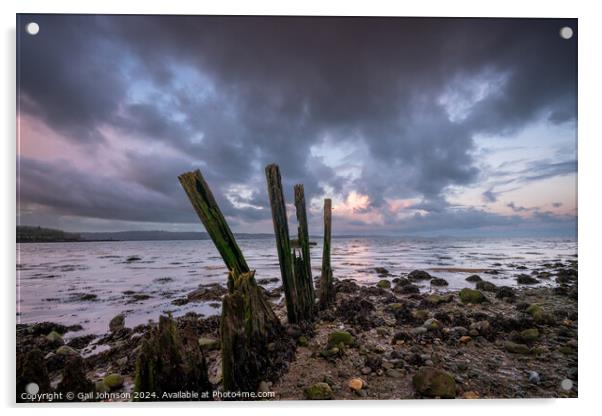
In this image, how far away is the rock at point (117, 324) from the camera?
4142 mm

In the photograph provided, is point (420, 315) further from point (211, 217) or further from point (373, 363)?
point (211, 217)

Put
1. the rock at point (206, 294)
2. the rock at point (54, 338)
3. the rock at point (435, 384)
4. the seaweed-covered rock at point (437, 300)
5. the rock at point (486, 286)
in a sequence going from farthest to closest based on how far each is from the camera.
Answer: the rock at point (206, 294)
the rock at point (486, 286)
the seaweed-covered rock at point (437, 300)
the rock at point (54, 338)
the rock at point (435, 384)

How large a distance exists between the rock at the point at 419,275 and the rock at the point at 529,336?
390 cm

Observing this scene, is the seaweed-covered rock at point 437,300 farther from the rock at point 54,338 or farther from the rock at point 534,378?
the rock at point 54,338

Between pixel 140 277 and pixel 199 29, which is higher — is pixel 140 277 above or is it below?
below

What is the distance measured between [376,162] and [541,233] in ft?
9.08

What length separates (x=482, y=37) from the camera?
12.4 feet

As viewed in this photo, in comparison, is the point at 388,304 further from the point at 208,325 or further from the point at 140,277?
the point at 140,277

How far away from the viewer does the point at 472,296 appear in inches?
214

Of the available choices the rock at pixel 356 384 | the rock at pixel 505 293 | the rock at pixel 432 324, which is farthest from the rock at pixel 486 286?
the rock at pixel 356 384

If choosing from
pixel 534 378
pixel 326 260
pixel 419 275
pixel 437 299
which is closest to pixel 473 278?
pixel 419 275

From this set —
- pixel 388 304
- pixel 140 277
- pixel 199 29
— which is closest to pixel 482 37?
pixel 199 29

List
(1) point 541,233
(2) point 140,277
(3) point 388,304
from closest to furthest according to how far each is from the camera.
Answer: (1) point 541,233, (3) point 388,304, (2) point 140,277

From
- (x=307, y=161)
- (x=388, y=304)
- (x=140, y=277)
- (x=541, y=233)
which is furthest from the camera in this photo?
(x=140, y=277)
